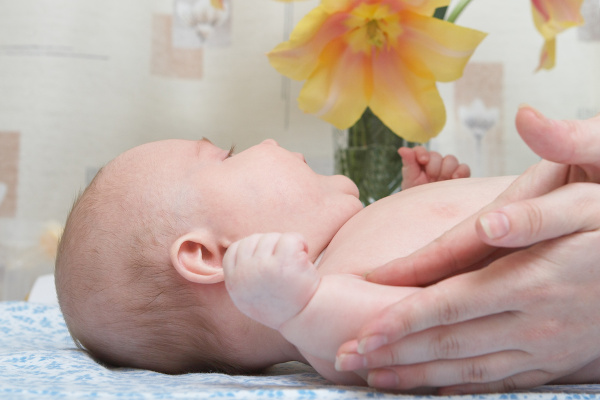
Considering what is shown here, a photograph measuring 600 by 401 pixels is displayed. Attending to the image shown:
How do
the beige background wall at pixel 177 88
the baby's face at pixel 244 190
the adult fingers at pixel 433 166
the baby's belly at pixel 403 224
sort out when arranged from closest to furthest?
the baby's belly at pixel 403 224 < the baby's face at pixel 244 190 < the adult fingers at pixel 433 166 < the beige background wall at pixel 177 88

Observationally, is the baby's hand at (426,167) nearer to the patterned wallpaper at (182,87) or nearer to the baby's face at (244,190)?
the baby's face at (244,190)

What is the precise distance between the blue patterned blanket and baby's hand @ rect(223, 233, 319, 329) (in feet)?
0.26

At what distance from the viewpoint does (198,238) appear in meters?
0.80

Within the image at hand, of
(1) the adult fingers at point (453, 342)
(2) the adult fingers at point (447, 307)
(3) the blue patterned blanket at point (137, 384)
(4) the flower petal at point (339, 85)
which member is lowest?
(3) the blue patterned blanket at point (137, 384)

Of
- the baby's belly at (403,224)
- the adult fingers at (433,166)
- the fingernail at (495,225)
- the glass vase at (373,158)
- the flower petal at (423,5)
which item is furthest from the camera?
the glass vase at (373,158)

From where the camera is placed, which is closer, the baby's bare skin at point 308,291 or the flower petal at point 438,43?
the baby's bare skin at point 308,291

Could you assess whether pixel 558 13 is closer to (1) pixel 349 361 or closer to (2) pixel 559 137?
(2) pixel 559 137

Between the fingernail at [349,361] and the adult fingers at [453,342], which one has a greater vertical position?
the adult fingers at [453,342]

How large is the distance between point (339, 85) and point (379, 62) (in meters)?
0.09

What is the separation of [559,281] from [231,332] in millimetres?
435

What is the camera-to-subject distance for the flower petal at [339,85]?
115cm

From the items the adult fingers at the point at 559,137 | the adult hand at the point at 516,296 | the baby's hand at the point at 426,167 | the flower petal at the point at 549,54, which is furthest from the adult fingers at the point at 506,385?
the flower petal at the point at 549,54

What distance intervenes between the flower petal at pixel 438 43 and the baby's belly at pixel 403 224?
1.12 feet

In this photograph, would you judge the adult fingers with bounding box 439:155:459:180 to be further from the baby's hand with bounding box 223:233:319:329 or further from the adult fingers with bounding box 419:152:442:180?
the baby's hand with bounding box 223:233:319:329
